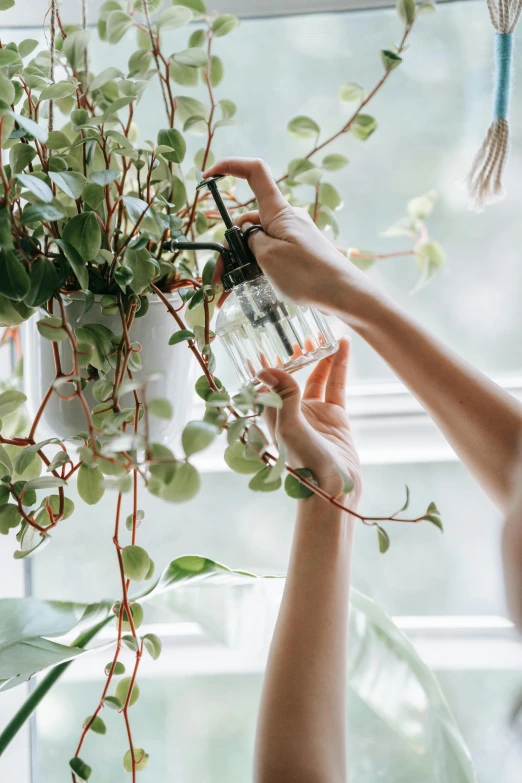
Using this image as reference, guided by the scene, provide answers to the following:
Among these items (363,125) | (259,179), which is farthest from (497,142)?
(259,179)

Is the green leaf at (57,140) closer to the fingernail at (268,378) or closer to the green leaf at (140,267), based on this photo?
the green leaf at (140,267)

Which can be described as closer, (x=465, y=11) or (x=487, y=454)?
(x=487, y=454)

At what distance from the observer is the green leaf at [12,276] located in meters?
0.47

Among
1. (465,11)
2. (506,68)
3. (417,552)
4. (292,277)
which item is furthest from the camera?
(417,552)

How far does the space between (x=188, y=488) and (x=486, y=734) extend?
91 cm

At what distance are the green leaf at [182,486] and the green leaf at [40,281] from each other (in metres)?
0.19

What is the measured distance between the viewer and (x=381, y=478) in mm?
1057

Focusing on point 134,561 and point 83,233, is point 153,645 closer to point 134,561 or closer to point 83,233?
point 134,561

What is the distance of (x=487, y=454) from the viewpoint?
0.63 meters

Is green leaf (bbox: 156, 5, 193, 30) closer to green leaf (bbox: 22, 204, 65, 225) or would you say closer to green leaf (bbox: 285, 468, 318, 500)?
green leaf (bbox: 22, 204, 65, 225)

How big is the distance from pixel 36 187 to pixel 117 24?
0.91ft

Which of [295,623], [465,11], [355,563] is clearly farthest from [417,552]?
[465,11]

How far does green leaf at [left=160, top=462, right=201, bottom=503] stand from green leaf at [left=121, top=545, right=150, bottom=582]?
0.66 ft

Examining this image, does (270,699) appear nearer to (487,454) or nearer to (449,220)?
(487,454)
